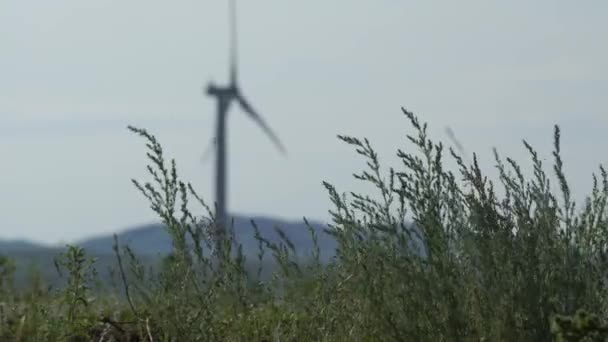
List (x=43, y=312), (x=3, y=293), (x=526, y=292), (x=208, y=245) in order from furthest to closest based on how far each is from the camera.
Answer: (x=3, y=293), (x=43, y=312), (x=208, y=245), (x=526, y=292)

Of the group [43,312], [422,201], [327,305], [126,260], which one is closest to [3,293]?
[43,312]

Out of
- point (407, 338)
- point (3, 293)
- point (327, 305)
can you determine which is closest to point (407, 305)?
point (407, 338)

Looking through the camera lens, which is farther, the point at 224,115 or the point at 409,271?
the point at 224,115

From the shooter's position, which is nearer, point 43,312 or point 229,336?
point 229,336

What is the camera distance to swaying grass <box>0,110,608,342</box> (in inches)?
237

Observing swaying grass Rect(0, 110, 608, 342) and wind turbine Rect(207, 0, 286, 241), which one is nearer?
swaying grass Rect(0, 110, 608, 342)

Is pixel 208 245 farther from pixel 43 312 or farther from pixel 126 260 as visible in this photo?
pixel 43 312

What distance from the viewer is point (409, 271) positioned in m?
6.10

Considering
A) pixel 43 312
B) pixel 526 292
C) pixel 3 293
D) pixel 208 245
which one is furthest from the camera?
pixel 3 293

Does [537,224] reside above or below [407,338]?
above

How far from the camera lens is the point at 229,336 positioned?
671cm

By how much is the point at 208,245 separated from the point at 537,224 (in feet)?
4.62

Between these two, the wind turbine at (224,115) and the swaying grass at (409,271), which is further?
the wind turbine at (224,115)

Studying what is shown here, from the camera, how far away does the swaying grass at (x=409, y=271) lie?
19.7 ft
